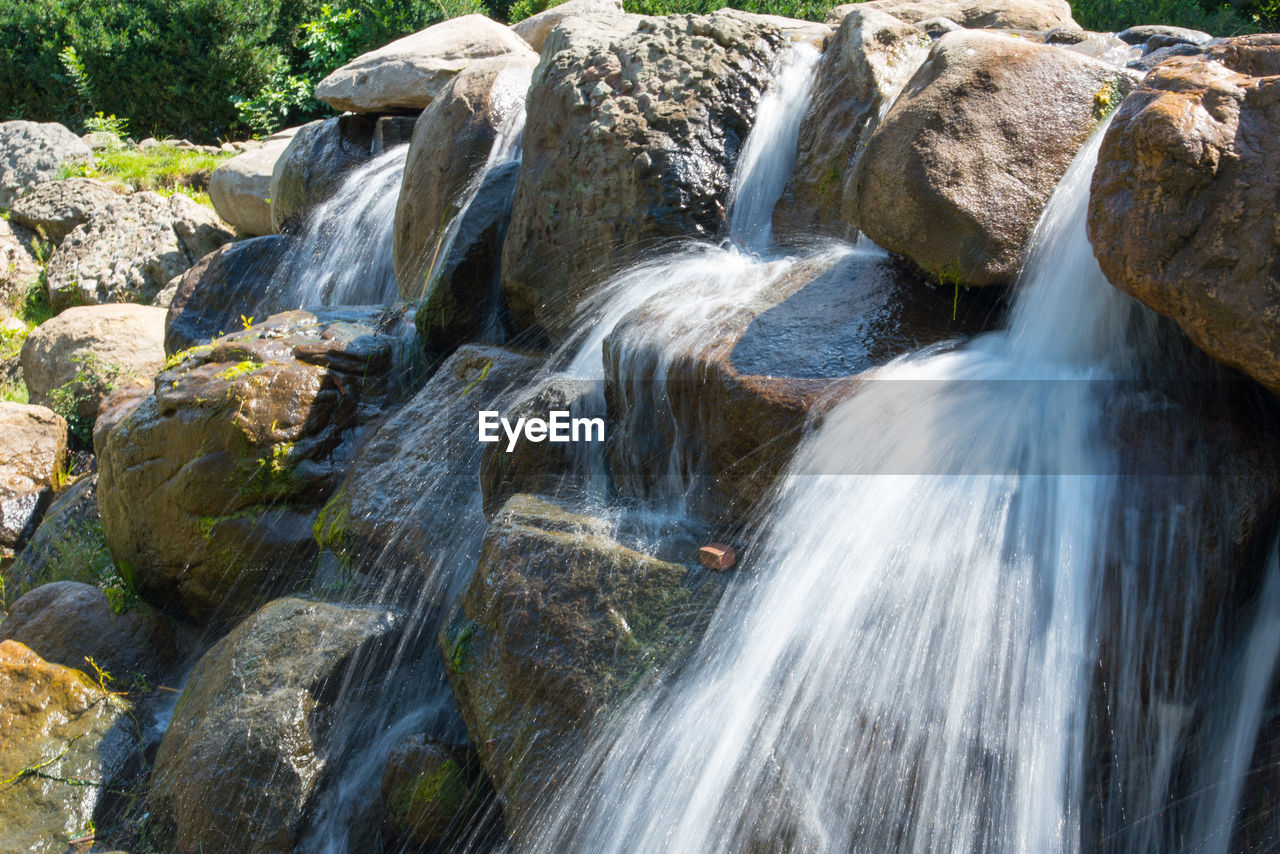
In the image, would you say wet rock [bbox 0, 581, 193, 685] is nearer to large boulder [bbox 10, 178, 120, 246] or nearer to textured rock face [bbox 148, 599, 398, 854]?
textured rock face [bbox 148, 599, 398, 854]

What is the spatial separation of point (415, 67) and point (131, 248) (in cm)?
410

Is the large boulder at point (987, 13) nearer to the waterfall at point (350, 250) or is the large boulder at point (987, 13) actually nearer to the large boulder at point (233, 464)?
the large boulder at point (233, 464)

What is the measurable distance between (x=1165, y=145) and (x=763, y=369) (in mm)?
1296

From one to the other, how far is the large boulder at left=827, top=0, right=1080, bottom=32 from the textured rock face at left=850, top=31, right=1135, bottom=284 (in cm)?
224

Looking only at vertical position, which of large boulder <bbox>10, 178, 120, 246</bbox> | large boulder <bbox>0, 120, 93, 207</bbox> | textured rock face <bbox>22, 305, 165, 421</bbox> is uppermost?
large boulder <bbox>0, 120, 93, 207</bbox>

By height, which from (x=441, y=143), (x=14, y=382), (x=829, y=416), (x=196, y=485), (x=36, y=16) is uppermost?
(x=36, y=16)

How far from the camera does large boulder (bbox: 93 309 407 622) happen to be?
15.7 ft

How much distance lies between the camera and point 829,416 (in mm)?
3066

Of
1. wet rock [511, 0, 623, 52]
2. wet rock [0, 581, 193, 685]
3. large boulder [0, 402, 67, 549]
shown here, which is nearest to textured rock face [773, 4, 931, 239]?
wet rock [0, 581, 193, 685]

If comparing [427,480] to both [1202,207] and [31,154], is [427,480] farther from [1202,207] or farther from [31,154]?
[31,154]

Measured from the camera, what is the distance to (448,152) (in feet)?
21.6

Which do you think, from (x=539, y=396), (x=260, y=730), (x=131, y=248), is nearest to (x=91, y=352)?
(x=131, y=248)

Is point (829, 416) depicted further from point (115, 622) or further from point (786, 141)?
point (115, 622)

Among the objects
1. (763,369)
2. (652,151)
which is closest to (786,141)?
(652,151)
